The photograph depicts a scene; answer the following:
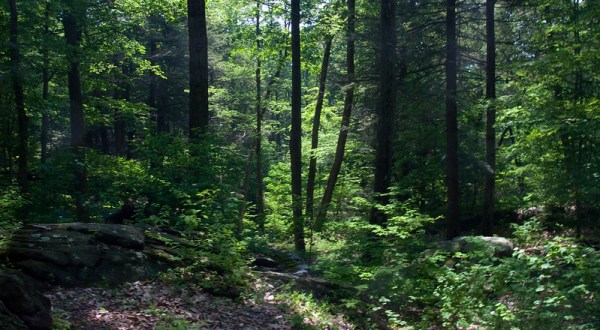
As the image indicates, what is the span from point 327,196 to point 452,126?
6.33 meters

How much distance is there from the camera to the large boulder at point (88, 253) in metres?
6.02

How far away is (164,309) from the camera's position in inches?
238

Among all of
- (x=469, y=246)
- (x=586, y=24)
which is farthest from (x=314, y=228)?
(x=586, y=24)

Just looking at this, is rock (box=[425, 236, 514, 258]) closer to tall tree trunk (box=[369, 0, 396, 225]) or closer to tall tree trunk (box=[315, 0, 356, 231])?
tall tree trunk (box=[369, 0, 396, 225])

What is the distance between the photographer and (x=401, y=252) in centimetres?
864

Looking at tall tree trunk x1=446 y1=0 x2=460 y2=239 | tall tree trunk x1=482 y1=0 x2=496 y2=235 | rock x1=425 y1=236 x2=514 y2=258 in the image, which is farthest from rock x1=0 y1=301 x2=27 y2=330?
tall tree trunk x1=482 y1=0 x2=496 y2=235

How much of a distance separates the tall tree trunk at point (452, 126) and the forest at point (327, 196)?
0.07 metres

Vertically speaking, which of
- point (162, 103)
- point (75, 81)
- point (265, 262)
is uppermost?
point (162, 103)

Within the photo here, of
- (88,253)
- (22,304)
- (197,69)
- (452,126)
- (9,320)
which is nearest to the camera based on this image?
(9,320)

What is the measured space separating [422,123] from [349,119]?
301cm

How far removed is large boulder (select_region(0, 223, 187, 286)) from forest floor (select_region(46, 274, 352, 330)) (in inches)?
10.9

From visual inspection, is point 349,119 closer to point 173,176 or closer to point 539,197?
point 539,197

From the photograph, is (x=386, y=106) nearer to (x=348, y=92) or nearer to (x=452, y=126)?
(x=452, y=126)

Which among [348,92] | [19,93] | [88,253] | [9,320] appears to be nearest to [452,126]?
[348,92]
